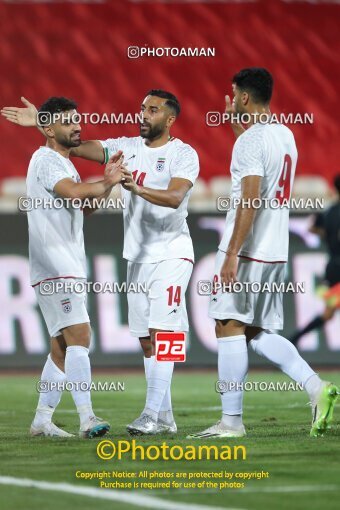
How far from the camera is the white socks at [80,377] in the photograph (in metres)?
7.21

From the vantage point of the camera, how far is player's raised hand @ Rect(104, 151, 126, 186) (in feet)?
23.9

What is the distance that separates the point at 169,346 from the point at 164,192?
3.02 ft

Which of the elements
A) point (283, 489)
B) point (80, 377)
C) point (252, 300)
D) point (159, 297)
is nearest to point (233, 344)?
point (252, 300)

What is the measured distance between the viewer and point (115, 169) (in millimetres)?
7355

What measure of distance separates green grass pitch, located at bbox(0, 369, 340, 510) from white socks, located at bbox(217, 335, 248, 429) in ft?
0.57

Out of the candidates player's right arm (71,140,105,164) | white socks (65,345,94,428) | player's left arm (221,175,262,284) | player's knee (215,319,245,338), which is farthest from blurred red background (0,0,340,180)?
player's left arm (221,175,262,284)

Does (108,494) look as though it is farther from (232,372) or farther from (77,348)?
(77,348)

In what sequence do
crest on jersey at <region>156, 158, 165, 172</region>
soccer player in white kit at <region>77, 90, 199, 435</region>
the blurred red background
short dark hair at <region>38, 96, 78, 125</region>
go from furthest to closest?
the blurred red background
crest on jersey at <region>156, 158, 165, 172</region>
soccer player in white kit at <region>77, 90, 199, 435</region>
short dark hair at <region>38, 96, 78, 125</region>

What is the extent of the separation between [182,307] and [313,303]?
619cm

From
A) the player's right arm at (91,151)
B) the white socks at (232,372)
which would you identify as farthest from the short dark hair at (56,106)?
the white socks at (232,372)

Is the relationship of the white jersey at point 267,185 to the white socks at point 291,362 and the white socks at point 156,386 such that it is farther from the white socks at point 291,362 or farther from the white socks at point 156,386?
the white socks at point 156,386

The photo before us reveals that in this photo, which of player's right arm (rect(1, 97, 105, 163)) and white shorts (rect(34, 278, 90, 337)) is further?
player's right arm (rect(1, 97, 105, 163))

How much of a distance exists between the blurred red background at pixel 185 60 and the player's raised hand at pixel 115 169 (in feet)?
34.2

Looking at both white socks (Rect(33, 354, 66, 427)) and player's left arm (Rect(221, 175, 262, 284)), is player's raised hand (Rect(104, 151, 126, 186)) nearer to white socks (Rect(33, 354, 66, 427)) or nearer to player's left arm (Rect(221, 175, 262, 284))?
player's left arm (Rect(221, 175, 262, 284))
